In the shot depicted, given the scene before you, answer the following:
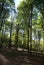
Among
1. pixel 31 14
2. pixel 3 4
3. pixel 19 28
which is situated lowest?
pixel 19 28

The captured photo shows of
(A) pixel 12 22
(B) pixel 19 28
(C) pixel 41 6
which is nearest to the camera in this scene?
(C) pixel 41 6

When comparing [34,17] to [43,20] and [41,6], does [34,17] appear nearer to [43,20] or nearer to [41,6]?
[43,20]

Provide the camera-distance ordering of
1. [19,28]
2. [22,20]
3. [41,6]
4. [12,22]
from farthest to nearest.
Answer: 1. [12,22]
2. [19,28]
3. [22,20]
4. [41,6]

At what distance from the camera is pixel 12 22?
1320 inches

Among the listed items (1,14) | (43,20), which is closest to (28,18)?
(43,20)

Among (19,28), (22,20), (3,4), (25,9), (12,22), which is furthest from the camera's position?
(12,22)

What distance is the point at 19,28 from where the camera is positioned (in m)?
28.8

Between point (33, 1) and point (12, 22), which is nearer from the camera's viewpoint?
point (33, 1)

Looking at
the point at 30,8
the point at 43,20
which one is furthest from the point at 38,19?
the point at 30,8

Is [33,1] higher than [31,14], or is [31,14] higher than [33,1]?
[33,1]

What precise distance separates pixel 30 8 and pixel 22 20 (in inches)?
128

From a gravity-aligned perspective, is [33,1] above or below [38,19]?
above

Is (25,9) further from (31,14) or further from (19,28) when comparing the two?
(19,28)

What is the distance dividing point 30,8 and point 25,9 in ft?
3.61
